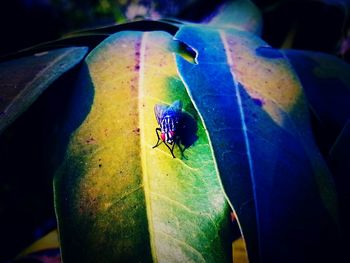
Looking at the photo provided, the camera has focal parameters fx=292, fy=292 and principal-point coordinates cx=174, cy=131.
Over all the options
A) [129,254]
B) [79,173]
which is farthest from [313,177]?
[79,173]

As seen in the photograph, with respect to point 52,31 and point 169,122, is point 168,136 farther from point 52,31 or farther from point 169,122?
point 52,31

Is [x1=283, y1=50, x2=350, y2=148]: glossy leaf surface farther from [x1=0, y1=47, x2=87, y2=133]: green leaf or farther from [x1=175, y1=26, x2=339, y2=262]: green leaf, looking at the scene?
[x1=0, y1=47, x2=87, y2=133]: green leaf

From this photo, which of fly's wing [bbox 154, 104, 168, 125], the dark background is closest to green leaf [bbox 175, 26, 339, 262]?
fly's wing [bbox 154, 104, 168, 125]

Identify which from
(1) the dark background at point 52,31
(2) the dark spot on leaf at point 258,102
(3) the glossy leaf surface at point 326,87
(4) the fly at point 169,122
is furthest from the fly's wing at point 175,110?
(1) the dark background at point 52,31

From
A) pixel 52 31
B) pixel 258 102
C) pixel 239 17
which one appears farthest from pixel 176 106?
pixel 52 31

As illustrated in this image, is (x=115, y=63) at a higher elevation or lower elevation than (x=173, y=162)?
higher

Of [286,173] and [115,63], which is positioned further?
[115,63]

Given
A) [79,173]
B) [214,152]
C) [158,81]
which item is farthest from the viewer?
[158,81]

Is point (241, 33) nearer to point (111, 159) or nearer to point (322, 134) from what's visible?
point (322, 134)
